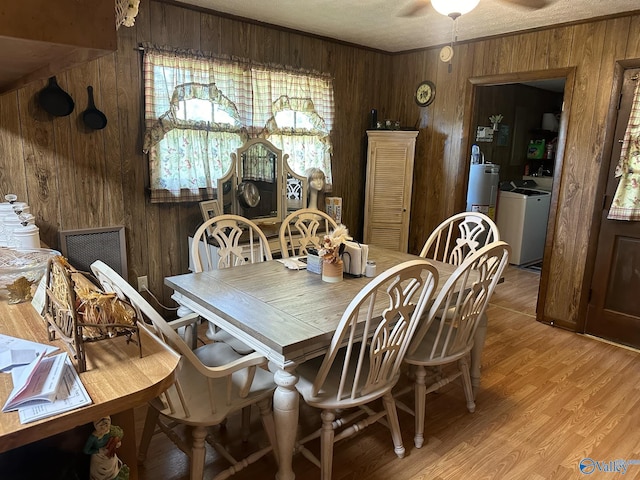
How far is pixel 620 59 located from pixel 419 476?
305cm

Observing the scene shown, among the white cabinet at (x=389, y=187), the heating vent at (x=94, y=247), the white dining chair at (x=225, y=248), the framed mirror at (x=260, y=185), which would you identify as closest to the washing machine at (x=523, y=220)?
the white cabinet at (x=389, y=187)

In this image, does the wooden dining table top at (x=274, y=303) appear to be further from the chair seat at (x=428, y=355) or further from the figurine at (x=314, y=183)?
the figurine at (x=314, y=183)

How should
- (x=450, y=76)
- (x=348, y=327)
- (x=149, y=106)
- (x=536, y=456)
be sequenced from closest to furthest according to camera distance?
(x=348, y=327), (x=536, y=456), (x=149, y=106), (x=450, y=76)

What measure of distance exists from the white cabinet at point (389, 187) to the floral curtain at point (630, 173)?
1.64 metres

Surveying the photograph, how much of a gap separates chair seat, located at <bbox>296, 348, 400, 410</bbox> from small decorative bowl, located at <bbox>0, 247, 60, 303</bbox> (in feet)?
3.33

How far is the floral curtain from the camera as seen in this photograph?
9.96ft

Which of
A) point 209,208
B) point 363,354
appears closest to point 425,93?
point 209,208

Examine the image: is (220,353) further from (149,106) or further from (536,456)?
(149,106)

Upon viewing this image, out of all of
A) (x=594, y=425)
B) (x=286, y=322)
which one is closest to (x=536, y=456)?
(x=594, y=425)

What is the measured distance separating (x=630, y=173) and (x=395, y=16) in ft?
6.60

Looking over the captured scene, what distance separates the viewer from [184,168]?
3260 mm

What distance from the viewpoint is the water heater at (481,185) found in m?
5.14

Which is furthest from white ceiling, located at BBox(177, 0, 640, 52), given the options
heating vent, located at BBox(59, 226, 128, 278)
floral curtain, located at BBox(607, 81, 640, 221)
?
heating vent, located at BBox(59, 226, 128, 278)

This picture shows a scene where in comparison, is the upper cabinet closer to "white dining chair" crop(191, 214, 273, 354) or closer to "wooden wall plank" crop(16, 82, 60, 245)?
"white dining chair" crop(191, 214, 273, 354)
